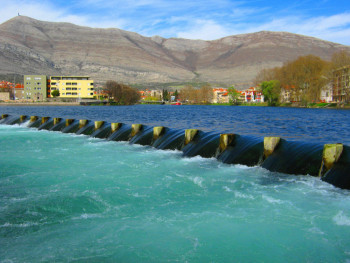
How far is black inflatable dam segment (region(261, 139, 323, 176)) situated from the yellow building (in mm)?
174630

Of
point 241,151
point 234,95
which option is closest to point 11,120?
point 241,151

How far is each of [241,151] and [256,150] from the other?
32.8 inches

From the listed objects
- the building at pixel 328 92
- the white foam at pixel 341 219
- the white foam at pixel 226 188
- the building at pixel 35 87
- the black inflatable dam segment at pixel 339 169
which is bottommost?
the white foam at pixel 341 219

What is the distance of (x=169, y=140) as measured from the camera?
2256 centimetres

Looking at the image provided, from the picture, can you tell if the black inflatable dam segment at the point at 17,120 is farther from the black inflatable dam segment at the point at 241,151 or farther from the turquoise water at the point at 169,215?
the black inflatable dam segment at the point at 241,151

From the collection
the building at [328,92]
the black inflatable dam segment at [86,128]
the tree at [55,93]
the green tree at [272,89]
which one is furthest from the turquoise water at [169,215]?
the tree at [55,93]

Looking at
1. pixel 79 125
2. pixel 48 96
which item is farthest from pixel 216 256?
pixel 48 96

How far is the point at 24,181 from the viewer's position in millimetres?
13734

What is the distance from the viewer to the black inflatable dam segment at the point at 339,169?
12.2 m

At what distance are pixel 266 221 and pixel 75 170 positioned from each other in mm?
9714

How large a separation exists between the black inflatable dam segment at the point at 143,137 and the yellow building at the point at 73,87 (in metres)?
163

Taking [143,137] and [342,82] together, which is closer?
[143,137]

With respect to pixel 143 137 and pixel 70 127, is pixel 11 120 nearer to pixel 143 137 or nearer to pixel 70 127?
pixel 70 127

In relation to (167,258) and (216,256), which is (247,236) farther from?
(167,258)
